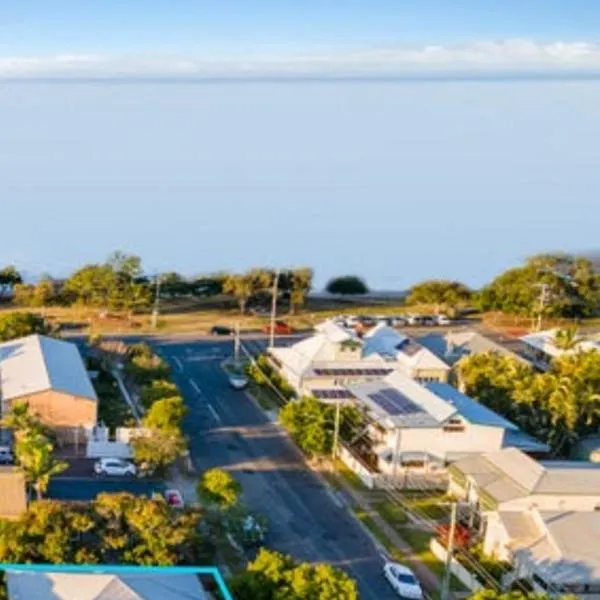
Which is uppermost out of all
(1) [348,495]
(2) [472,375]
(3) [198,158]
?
(3) [198,158]

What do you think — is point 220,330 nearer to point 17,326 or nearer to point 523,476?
point 17,326

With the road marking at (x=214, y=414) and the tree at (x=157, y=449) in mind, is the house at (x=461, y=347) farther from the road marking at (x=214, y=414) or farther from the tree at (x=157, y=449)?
the tree at (x=157, y=449)

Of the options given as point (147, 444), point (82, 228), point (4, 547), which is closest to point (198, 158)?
point (82, 228)

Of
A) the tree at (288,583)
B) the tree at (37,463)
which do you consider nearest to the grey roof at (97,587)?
the tree at (288,583)

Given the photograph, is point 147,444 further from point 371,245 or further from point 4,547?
point 371,245

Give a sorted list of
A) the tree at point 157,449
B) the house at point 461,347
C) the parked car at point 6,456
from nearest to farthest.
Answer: the tree at point 157,449 < the parked car at point 6,456 < the house at point 461,347
